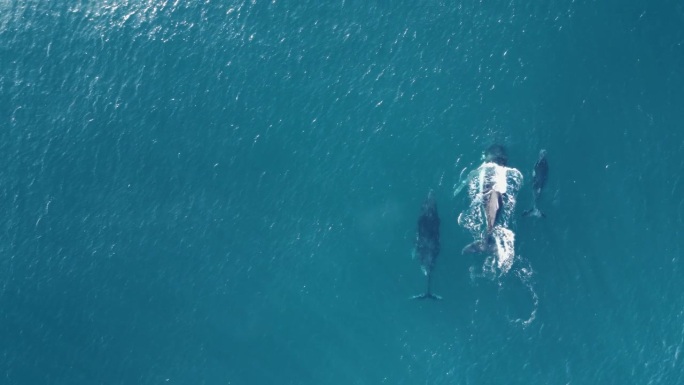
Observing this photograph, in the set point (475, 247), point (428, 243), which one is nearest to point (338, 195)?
point (428, 243)

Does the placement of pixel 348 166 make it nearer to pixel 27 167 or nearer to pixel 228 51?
pixel 228 51

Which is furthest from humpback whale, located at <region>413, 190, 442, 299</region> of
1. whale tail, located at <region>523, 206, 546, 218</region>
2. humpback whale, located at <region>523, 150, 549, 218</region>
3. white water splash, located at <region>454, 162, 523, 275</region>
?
humpback whale, located at <region>523, 150, 549, 218</region>

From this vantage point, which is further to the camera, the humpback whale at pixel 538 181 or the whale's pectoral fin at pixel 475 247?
the humpback whale at pixel 538 181

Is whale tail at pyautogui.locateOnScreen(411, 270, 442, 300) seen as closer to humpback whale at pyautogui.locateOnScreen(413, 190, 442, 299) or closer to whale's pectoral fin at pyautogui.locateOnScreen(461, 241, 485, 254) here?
humpback whale at pyautogui.locateOnScreen(413, 190, 442, 299)

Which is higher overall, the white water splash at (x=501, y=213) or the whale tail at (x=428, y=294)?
the white water splash at (x=501, y=213)

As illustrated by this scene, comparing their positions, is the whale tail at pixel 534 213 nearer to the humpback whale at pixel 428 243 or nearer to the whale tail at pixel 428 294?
the humpback whale at pixel 428 243

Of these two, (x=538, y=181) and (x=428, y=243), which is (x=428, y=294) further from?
(x=538, y=181)

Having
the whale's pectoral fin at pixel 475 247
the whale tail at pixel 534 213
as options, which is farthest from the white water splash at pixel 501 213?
the whale tail at pixel 534 213
